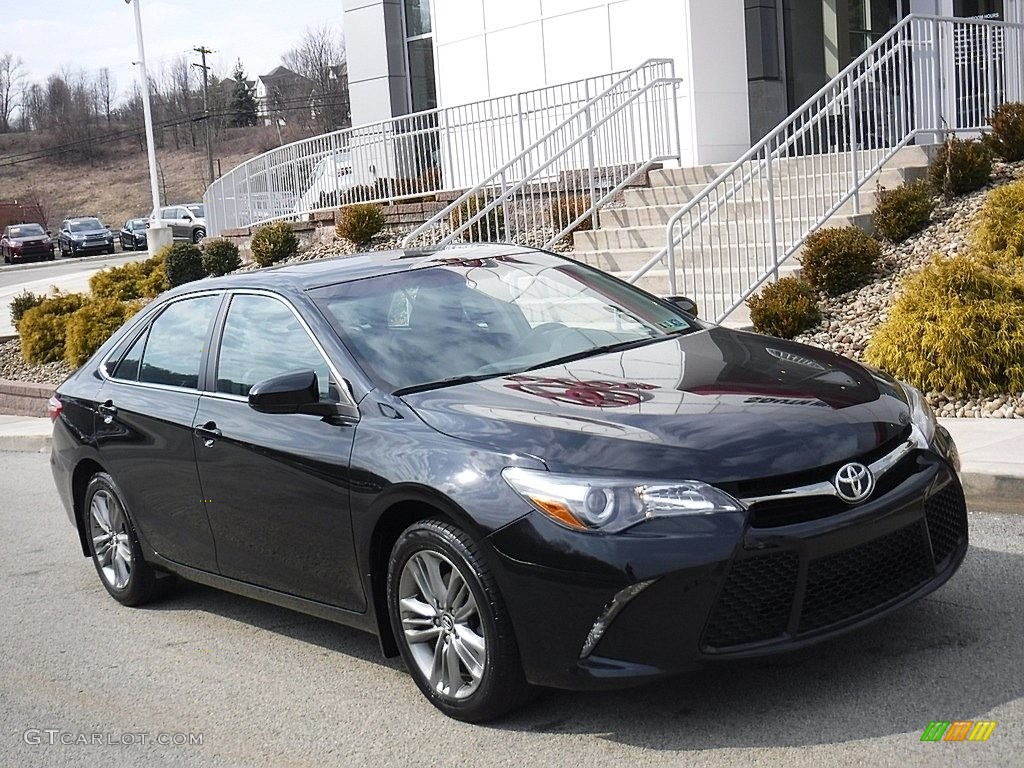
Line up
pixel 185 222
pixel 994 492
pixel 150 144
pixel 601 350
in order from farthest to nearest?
pixel 185 222 < pixel 150 144 < pixel 994 492 < pixel 601 350

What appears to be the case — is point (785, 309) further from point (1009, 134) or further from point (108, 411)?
point (108, 411)

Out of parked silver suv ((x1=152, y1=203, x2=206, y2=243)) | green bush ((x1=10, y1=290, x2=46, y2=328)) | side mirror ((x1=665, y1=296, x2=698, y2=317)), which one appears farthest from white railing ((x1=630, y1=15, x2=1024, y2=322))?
parked silver suv ((x1=152, y1=203, x2=206, y2=243))

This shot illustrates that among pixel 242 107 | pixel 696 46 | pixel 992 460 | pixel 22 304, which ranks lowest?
pixel 992 460

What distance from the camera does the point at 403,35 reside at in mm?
24234

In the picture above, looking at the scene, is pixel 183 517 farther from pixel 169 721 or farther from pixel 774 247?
pixel 774 247

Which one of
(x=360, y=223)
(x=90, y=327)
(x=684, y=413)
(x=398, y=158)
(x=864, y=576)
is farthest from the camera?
(x=398, y=158)

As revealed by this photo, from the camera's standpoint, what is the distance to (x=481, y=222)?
16.0 m

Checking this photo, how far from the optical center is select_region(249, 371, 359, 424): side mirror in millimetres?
4836

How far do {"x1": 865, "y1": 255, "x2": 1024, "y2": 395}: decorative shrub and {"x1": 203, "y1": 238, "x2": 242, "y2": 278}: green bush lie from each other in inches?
545

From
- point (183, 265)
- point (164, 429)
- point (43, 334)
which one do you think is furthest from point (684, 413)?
point (183, 265)

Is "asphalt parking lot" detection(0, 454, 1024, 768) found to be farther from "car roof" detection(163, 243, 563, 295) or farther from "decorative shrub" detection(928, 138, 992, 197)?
"decorative shrub" detection(928, 138, 992, 197)

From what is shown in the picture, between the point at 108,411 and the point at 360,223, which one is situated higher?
the point at 360,223

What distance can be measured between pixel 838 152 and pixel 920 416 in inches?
342

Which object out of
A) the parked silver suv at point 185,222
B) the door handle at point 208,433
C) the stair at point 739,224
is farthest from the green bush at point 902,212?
the parked silver suv at point 185,222
